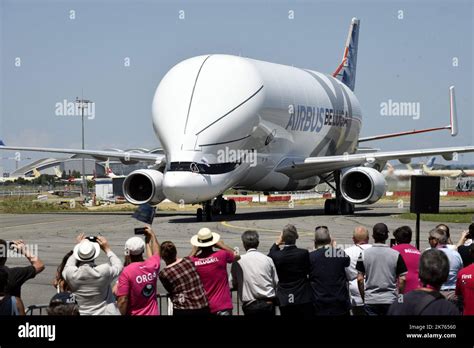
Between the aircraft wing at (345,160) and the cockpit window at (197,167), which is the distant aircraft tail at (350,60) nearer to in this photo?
the aircraft wing at (345,160)

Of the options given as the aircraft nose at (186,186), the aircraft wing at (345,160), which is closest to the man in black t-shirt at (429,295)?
the aircraft nose at (186,186)

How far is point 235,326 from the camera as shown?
705 cm

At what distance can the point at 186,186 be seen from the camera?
26469 mm

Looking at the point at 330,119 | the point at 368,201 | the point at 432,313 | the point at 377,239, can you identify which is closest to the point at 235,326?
the point at 432,313

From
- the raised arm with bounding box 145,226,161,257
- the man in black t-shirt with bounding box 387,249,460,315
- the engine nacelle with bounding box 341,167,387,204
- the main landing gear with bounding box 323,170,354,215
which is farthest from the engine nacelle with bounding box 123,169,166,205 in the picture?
the man in black t-shirt with bounding box 387,249,460,315

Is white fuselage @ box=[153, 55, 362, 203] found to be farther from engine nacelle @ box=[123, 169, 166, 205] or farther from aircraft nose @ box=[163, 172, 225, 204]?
engine nacelle @ box=[123, 169, 166, 205]

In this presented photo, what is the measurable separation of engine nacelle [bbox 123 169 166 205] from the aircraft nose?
3.90 meters

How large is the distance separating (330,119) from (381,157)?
541 cm

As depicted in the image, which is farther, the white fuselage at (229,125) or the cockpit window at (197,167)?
the white fuselage at (229,125)

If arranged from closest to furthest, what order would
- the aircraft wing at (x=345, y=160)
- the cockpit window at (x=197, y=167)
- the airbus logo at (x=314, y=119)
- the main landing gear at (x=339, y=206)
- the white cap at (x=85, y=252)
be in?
1. the white cap at (x=85, y=252)
2. the cockpit window at (x=197, y=167)
3. the aircraft wing at (x=345, y=160)
4. the airbus logo at (x=314, y=119)
5. the main landing gear at (x=339, y=206)

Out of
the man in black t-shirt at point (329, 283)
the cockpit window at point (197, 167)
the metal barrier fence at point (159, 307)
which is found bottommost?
the metal barrier fence at point (159, 307)

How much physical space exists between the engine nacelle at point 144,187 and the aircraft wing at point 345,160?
4.79 m

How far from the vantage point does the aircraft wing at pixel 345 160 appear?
32500mm

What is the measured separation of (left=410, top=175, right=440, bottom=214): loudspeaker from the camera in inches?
550
